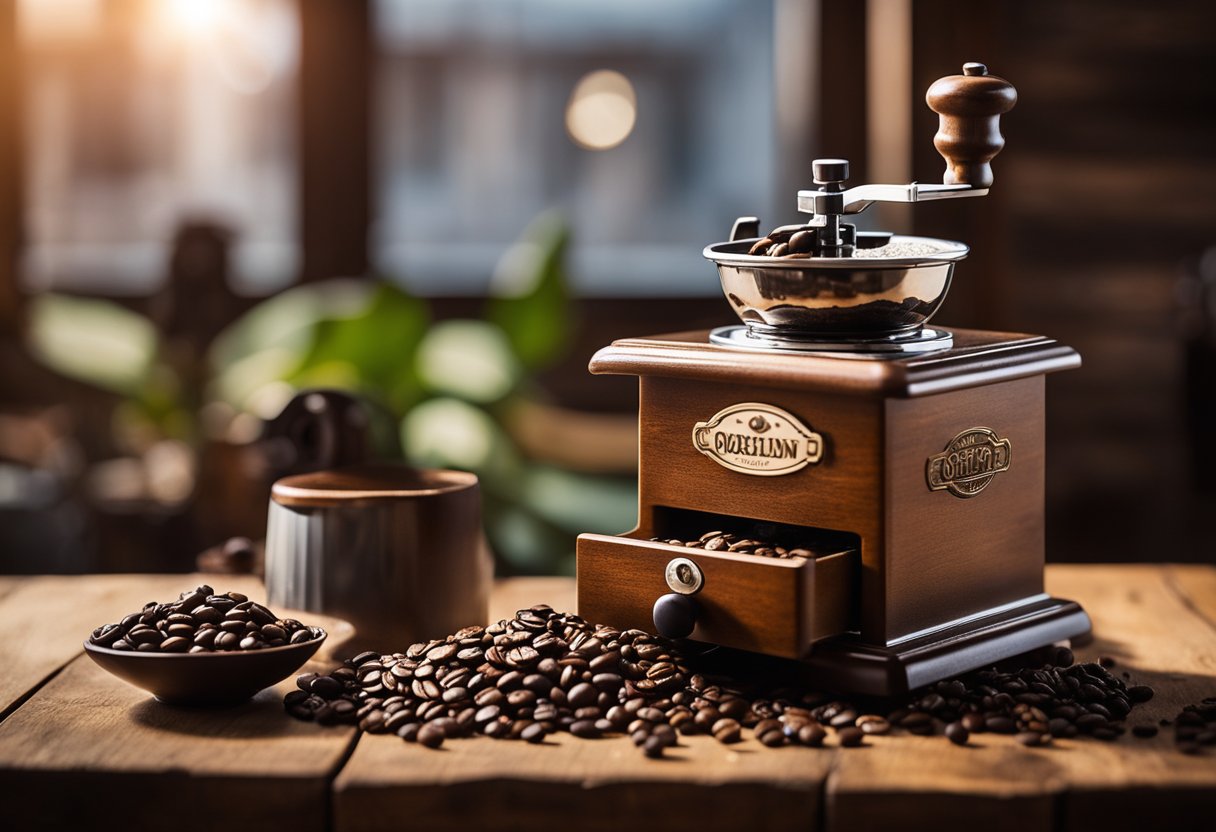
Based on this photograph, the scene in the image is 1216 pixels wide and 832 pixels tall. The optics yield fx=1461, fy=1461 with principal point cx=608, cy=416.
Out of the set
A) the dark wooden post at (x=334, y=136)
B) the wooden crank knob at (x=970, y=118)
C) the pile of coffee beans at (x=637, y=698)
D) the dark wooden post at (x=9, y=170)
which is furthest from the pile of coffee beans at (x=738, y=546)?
the dark wooden post at (x=9, y=170)

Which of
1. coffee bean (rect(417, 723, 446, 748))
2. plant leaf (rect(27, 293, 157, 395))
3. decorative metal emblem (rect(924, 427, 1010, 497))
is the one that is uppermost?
plant leaf (rect(27, 293, 157, 395))

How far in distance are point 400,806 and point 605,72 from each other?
370cm

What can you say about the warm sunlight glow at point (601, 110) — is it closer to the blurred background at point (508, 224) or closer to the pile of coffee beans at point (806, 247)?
the blurred background at point (508, 224)

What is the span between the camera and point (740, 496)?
1.50m

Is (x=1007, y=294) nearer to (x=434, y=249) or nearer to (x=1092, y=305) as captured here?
(x=1092, y=305)

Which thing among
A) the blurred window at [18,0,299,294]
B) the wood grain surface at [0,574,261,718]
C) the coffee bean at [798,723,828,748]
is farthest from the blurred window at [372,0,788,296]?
the coffee bean at [798,723,828,748]

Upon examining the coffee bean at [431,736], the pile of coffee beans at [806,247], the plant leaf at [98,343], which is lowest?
the coffee bean at [431,736]

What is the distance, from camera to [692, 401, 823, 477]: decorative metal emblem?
1.45 meters

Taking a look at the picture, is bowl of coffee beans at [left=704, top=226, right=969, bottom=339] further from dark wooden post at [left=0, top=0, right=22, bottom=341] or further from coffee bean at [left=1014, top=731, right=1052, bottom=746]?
dark wooden post at [left=0, top=0, right=22, bottom=341]

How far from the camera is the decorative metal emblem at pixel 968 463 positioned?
4.80ft

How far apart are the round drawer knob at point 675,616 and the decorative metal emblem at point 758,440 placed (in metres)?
0.16

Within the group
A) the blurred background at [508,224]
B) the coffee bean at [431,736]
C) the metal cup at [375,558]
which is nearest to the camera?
the coffee bean at [431,736]

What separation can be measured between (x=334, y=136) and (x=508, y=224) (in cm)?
62

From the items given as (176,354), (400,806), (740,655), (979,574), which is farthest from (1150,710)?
(176,354)
